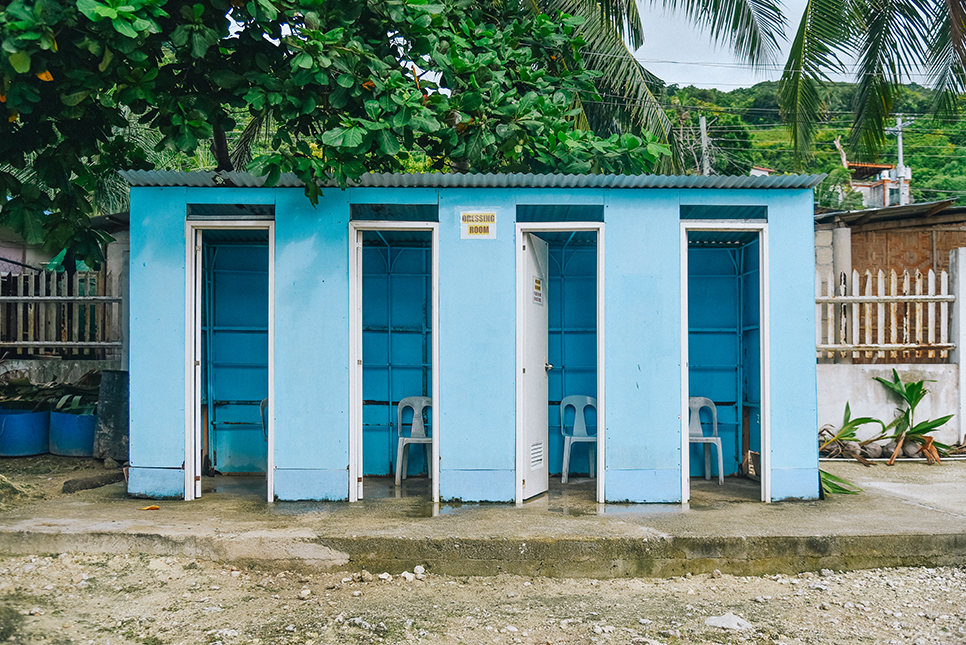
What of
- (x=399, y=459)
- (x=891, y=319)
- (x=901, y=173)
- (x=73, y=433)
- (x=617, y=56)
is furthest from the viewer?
(x=901, y=173)

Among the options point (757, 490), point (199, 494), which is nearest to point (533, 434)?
point (757, 490)

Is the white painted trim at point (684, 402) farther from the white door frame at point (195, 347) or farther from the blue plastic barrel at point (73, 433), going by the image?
the blue plastic barrel at point (73, 433)

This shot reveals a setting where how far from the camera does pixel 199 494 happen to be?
588 centimetres

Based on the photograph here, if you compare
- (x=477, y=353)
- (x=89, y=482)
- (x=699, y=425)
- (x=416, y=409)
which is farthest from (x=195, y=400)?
(x=699, y=425)

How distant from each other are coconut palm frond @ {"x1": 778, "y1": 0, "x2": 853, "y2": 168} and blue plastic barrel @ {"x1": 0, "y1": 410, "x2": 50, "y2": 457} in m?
8.72

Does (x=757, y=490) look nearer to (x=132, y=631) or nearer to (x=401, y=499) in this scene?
(x=401, y=499)

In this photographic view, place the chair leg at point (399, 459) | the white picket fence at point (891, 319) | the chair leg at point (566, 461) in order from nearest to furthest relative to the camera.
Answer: the chair leg at point (399, 459)
the chair leg at point (566, 461)
the white picket fence at point (891, 319)

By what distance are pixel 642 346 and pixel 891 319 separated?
4115mm

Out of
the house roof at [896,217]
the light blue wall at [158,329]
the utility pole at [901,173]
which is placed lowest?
the light blue wall at [158,329]

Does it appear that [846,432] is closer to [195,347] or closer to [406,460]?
[406,460]

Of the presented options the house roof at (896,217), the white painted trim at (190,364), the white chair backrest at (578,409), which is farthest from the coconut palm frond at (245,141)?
the house roof at (896,217)

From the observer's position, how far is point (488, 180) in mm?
5621

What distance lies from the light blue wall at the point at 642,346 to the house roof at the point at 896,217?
4.57 metres

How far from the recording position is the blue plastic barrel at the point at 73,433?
7.46 m
